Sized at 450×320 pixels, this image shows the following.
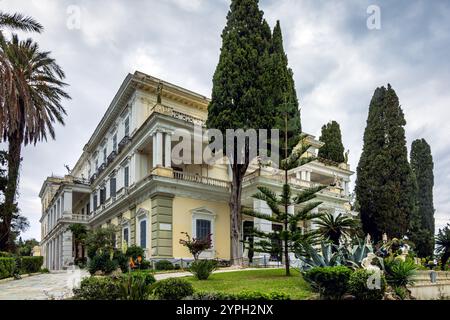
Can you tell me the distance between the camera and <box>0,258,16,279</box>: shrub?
18.5 m

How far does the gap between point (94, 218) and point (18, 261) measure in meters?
10.5

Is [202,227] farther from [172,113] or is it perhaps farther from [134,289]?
[134,289]

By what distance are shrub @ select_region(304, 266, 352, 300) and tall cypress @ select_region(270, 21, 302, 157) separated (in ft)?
24.0

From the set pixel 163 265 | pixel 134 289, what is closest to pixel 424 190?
pixel 163 265

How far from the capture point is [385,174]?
2995cm

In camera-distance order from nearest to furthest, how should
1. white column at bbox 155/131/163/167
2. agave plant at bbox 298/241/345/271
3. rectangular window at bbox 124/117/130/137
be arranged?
agave plant at bbox 298/241/345/271
white column at bbox 155/131/163/167
rectangular window at bbox 124/117/130/137

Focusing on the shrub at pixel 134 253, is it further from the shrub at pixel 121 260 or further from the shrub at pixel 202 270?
the shrub at pixel 202 270

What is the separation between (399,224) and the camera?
29.3 meters

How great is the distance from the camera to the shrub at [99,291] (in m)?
9.42

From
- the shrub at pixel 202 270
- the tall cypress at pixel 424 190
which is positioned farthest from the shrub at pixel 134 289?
the tall cypress at pixel 424 190

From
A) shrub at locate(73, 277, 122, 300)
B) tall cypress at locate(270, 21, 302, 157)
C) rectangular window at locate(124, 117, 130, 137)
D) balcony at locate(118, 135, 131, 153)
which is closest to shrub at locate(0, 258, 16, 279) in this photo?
balcony at locate(118, 135, 131, 153)

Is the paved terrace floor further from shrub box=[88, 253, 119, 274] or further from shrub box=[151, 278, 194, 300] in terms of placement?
shrub box=[151, 278, 194, 300]
